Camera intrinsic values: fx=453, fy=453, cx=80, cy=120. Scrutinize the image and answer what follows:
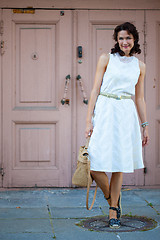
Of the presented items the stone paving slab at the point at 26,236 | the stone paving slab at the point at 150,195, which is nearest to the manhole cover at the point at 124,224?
the stone paving slab at the point at 26,236

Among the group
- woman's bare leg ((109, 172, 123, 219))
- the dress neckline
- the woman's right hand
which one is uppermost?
the dress neckline

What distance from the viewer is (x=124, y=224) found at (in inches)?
163

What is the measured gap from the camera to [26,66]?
592 cm

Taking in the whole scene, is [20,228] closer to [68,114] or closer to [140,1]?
[68,114]

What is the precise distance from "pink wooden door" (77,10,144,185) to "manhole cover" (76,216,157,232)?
1758mm

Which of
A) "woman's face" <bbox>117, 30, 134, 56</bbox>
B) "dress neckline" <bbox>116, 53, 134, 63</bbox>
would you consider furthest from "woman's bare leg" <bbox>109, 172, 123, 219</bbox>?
"woman's face" <bbox>117, 30, 134, 56</bbox>

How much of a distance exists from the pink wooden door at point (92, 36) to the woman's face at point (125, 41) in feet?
6.37

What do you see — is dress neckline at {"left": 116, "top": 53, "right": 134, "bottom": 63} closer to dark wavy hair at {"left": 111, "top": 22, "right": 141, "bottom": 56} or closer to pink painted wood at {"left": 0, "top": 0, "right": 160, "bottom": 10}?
dark wavy hair at {"left": 111, "top": 22, "right": 141, "bottom": 56}

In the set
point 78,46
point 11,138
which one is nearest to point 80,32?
point 78,46

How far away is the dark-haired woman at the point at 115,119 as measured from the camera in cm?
389

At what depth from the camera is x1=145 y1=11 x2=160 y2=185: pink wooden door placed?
5.98 m

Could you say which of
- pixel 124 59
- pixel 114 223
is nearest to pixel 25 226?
pixel 114 223

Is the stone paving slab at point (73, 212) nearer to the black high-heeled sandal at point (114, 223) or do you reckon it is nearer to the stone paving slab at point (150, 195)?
the black high-heeled sandal at point (114, 223)

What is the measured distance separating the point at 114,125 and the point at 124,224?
94 cm
